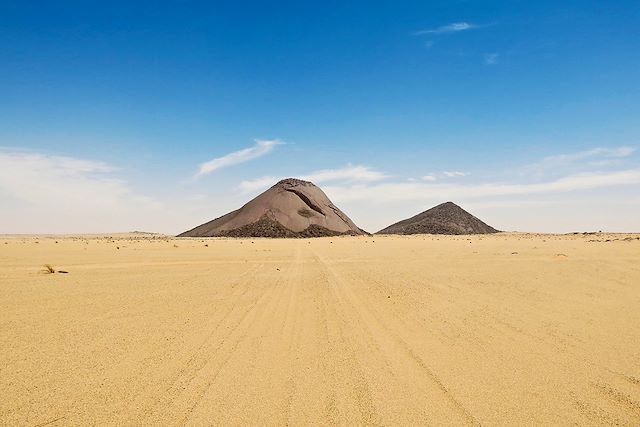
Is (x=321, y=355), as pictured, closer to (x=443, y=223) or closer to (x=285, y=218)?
(x=285, y=218)

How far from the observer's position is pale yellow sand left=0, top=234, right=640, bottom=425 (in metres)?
3.49

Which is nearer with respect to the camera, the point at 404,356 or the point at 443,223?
the point at 404,356

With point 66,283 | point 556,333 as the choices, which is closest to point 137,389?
point 556,333

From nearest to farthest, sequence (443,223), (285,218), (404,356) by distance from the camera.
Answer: (404,356)
(285,218)
(443,223)

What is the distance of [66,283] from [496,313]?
1077 cm

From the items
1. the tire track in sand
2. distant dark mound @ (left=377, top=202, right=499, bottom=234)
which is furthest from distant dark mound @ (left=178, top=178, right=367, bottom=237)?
the tire track in sand

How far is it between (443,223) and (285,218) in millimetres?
32582

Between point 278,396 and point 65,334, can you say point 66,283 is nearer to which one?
point 65,334

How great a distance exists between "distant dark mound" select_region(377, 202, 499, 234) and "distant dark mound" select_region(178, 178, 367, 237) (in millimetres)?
12425

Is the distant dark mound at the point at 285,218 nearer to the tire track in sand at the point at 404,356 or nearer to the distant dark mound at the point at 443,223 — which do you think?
the distant dark mound at the point at 443,223

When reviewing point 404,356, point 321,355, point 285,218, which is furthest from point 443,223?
point 321,355

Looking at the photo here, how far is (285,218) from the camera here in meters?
59.8

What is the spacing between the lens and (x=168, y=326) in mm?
6469

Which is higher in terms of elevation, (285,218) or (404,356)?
(285,218)
